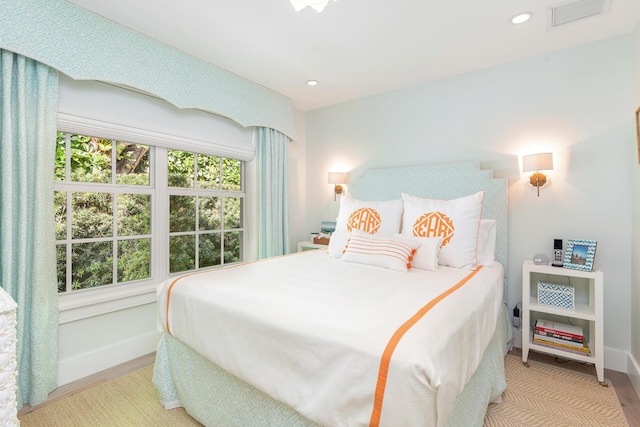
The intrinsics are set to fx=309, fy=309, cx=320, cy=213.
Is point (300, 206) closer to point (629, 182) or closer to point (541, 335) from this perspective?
point (541, 335)

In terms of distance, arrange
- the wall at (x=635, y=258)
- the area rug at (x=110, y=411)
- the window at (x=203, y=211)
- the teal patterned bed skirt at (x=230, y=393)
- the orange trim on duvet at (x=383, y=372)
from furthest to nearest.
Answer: the window at (x=203, y=211), the wall at (x=635, y=258), the area rug at (x=110, y=411), the teal patterned bed skirt at (x=230, y=393), the orange trim on duvet at (x=383, y=372)

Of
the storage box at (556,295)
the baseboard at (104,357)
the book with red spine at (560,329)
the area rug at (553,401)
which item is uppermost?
the storage box at (556,295)

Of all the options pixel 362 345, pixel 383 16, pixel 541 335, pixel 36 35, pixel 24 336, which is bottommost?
pixel 541 335

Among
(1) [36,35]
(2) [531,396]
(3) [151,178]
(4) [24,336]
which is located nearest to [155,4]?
(1) [36,35]

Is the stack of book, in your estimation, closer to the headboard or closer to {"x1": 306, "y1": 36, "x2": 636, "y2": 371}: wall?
{"x1": 306, "y1": 36, "x2": 636, "y2": 371}: wall

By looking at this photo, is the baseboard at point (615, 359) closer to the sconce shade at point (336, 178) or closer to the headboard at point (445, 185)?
the headboard at point (445, 185)

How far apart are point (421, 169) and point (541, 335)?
1631 mm

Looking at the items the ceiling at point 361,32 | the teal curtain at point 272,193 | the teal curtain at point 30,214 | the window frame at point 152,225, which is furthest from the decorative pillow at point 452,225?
the teal curtain at point 30,214

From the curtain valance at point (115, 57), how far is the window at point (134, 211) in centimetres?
51

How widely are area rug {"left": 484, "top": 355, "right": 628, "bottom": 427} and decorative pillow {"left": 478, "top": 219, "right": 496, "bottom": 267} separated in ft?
2.67

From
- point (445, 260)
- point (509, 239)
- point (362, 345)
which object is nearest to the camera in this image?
point (362, 345)

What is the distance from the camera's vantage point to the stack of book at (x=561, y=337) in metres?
2.15

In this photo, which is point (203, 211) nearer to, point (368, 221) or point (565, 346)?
point (368, 221)

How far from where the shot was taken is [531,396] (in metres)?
1.92
